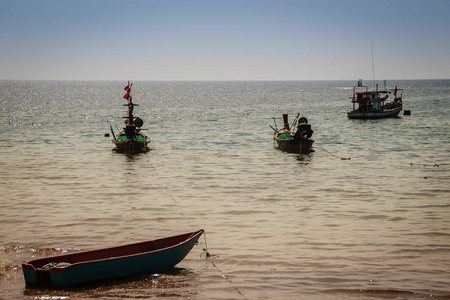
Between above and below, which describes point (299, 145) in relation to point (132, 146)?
below

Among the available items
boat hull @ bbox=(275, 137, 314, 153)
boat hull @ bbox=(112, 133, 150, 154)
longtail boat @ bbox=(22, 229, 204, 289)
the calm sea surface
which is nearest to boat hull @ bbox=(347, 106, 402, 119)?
the calm sea surface

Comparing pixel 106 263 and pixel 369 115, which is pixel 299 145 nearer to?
pixel 106 263

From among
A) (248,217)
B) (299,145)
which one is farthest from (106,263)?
(299,145)

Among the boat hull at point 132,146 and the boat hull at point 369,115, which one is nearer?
the boat hull at point 132,146

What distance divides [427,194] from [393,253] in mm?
8723

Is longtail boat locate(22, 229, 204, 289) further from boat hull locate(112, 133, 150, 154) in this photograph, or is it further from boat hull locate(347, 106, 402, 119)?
boat hull locate(347, 106, 402, 119)

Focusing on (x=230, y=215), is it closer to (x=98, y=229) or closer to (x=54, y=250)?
(x=98, y=229)

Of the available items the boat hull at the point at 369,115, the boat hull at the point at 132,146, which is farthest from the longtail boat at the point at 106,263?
the boat hull at the point at 369,115

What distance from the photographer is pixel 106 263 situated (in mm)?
10906

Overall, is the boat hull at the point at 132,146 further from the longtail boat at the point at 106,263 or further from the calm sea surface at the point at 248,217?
the longtail boat at the point at 106,263

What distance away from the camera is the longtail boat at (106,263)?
35.0 ft

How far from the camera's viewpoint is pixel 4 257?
1315 cm

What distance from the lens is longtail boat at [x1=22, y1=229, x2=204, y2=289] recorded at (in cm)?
1066

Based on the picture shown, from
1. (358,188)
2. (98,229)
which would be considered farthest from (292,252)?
(358,188)
